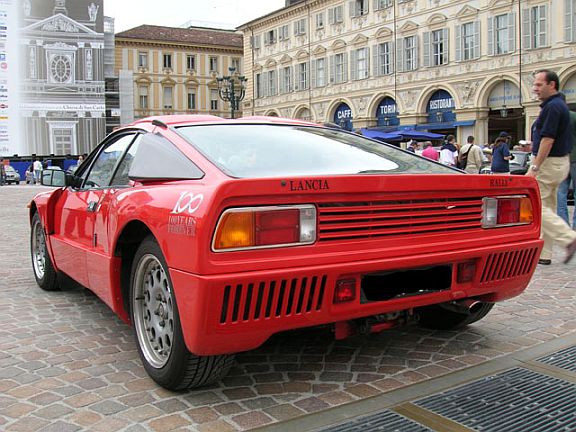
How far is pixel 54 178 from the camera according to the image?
16.0 feet

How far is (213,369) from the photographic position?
3.01 m

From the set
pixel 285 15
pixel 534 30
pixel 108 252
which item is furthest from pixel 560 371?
pixel 285 15

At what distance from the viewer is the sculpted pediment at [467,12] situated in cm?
3488

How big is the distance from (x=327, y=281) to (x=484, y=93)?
34.0 metres

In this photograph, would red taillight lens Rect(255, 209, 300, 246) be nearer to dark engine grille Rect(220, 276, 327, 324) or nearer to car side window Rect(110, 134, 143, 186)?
dark engine grille Rect(220, 276, 327, 324)

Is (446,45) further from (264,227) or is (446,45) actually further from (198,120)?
(264,227)

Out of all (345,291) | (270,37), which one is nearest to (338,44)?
(270,37)

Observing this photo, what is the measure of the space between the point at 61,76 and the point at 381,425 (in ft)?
155

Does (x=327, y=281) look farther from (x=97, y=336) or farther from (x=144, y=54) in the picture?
(x=144, y=54)

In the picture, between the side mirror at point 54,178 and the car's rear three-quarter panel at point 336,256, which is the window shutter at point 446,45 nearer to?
the side mirror at point 54,178

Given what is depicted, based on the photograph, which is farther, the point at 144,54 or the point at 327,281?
the point at 144,54

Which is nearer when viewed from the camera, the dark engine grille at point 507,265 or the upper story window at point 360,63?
the dark engine grille at point 507,265

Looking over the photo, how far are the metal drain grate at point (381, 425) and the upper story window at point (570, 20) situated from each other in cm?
3113

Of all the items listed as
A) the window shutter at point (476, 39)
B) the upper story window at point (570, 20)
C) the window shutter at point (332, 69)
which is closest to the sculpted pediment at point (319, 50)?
the window shutter at point (332, 69)
